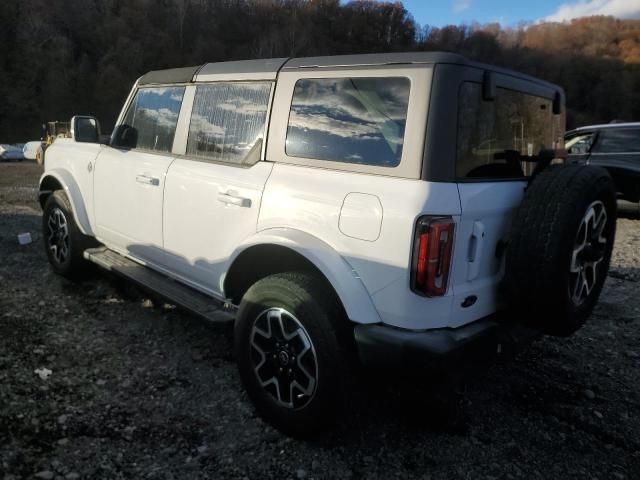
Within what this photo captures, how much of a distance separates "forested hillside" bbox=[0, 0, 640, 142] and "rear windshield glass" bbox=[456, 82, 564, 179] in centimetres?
4565

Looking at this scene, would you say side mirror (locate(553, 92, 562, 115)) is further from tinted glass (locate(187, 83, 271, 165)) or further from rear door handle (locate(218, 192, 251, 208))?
rear door handle (locate(218, 192, 251, 208))

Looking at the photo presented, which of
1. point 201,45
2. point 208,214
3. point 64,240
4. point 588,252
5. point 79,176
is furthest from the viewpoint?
point 201,45

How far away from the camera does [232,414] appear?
2.78 m

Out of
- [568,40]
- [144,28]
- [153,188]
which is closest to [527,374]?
[153,188]

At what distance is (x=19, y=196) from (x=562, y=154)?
36.8 feet

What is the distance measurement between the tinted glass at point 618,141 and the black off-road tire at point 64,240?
913 cm

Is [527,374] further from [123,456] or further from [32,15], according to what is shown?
[32,15]

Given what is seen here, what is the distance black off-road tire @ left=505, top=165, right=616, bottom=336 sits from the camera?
226 centimetres

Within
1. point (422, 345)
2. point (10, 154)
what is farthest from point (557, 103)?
point (10, 154)

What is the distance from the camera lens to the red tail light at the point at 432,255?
2.08 meters

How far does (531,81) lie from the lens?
2.77 m

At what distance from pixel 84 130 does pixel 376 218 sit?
3.16 metres

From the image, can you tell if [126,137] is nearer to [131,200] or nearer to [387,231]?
[131,200]

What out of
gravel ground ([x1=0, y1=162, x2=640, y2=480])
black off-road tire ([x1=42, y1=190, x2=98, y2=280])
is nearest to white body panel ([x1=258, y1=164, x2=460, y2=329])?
gravel ground ([x1=0, y1=162, x2=640, y2=480])
